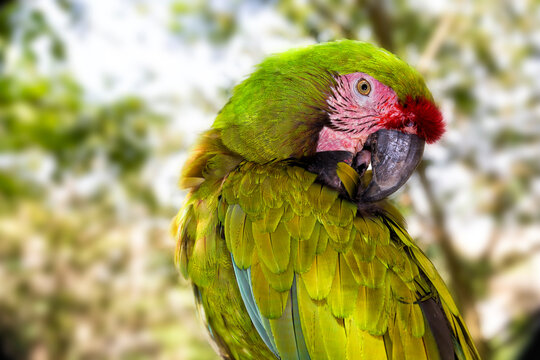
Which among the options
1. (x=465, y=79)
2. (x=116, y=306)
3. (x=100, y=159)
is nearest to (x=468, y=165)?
(x=465, y=79)

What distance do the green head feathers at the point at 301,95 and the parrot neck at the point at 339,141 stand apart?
2 cm

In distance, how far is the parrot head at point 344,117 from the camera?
1146mm

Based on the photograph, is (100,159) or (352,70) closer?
(352,70)

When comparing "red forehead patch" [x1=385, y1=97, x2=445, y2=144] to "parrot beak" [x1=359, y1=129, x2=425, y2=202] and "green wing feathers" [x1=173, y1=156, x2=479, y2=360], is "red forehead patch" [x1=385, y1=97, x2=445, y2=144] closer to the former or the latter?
"parrot beak" [x1=359, y1=129, x2=425, y2=202]

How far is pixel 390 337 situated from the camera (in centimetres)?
98

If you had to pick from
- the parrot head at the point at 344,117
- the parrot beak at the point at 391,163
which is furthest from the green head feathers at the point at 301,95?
the parrot beak at the point at 391,163

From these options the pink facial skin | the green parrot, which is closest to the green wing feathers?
the green parrot

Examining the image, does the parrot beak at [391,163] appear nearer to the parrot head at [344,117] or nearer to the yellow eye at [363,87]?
the parrot head at [344,117]

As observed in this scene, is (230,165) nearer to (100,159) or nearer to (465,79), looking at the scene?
(100,159)

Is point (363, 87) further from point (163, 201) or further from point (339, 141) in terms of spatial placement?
point (163, 201)

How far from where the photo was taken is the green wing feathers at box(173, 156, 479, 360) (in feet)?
3.17

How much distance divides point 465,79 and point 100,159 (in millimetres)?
4070

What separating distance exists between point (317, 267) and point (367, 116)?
450mm

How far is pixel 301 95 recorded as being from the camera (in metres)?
1.19
